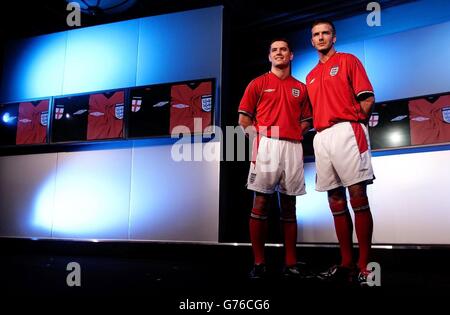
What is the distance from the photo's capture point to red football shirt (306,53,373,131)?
2354 mm

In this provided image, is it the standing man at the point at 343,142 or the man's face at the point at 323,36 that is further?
the man's face at the point at 323,36

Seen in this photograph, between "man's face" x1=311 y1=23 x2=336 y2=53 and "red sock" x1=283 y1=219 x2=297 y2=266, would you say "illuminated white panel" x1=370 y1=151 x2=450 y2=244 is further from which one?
"man's face" x1=311 y1=23 x2=336 y2=53

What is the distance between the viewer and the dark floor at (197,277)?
1754mm

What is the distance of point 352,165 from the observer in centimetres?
226

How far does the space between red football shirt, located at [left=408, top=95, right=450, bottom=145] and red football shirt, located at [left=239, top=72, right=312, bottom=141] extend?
169cm

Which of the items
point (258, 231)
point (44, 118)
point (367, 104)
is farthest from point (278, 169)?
point (44, 118)

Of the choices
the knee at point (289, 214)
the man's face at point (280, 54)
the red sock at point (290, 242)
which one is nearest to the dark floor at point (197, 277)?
the red sock at point (290, 242)

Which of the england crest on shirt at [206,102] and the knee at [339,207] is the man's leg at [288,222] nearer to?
the knee at [339,207]

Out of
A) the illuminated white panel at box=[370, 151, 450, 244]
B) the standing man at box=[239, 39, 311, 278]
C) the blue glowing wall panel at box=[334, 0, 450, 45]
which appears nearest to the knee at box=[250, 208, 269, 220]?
the standing man at box=[239, 39, 311, 278]

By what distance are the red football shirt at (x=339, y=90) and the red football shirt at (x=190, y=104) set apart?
1737 mm

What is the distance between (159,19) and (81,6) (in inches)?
33.5

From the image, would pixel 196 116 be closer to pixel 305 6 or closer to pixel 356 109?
pixel 305 6

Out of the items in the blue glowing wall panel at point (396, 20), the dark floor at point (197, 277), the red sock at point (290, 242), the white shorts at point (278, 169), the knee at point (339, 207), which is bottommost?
the dark floor at point (197, 277)
